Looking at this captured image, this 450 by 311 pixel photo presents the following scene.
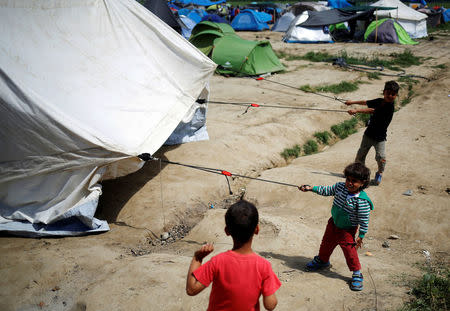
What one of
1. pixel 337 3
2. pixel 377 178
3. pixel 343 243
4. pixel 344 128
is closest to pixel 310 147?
pixel 344 128

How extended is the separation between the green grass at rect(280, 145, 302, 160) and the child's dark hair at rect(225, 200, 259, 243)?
5978mm

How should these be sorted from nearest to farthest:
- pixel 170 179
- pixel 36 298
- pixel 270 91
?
1. pixel 36 298
2. pixel 170 179
3. pixel 270 91

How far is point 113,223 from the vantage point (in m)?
5.62

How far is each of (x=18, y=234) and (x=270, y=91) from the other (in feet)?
31.2

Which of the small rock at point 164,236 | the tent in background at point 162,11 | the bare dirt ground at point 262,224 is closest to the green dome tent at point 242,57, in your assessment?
the tent in background at point 162,11

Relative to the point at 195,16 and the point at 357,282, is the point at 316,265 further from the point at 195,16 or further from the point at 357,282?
the point at 195,16

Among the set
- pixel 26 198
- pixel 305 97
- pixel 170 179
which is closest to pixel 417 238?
pixel 170 179

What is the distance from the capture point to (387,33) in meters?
21.9

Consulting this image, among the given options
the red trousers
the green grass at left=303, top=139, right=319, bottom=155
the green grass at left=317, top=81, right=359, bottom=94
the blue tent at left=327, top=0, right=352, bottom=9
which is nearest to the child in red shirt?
the red trousers

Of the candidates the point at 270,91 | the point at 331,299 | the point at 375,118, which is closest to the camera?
the point at 331,299

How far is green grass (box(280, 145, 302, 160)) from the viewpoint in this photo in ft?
27.1

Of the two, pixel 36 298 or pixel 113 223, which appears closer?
pixel 36 298

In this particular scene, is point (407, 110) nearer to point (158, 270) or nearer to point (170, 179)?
point (170, 179)

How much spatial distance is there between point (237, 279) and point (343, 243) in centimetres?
186
